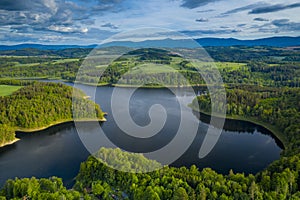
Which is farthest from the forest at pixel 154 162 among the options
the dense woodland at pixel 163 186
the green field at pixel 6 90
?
the green field at pixel 6 90

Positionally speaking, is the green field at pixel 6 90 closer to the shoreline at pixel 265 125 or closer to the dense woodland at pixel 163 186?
the shoreline at pixel 265 125

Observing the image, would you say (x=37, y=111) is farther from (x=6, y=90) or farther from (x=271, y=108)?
(x=271, y=108)

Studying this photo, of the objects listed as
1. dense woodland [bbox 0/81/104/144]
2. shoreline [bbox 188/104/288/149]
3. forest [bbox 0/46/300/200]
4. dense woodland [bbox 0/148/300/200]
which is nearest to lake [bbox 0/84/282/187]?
shoreline [bbox 188/104/288/149]

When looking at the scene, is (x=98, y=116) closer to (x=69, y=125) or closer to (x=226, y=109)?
(x=69, y=125)

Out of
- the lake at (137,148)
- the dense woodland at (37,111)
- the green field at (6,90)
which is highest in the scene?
the green field at (6,90)

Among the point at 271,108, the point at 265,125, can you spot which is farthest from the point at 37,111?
the point at 271,108

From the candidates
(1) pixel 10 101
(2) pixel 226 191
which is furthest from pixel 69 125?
(2) pixel 226 191

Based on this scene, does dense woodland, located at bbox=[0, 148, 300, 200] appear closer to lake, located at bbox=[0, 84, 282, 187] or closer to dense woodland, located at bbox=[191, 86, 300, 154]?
lake, located at bbox=[0, 84, 282, 187]
